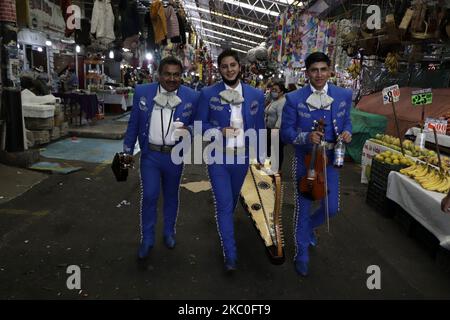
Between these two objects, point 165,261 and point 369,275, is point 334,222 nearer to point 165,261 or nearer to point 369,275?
point 369,275

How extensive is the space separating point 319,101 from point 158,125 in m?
1.60

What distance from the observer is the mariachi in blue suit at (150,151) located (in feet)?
12.0

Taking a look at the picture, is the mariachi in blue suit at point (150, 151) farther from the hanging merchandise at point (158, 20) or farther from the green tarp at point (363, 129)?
the green tarp at point (363, 129)

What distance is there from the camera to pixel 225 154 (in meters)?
3.59

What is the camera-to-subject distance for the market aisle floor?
10.9ft

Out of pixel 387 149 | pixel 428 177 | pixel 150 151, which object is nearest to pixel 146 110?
pixel 150 151

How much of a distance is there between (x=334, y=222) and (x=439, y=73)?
6019 mm

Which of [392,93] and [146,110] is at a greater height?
[392,93]

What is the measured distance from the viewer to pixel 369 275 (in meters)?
3.73
